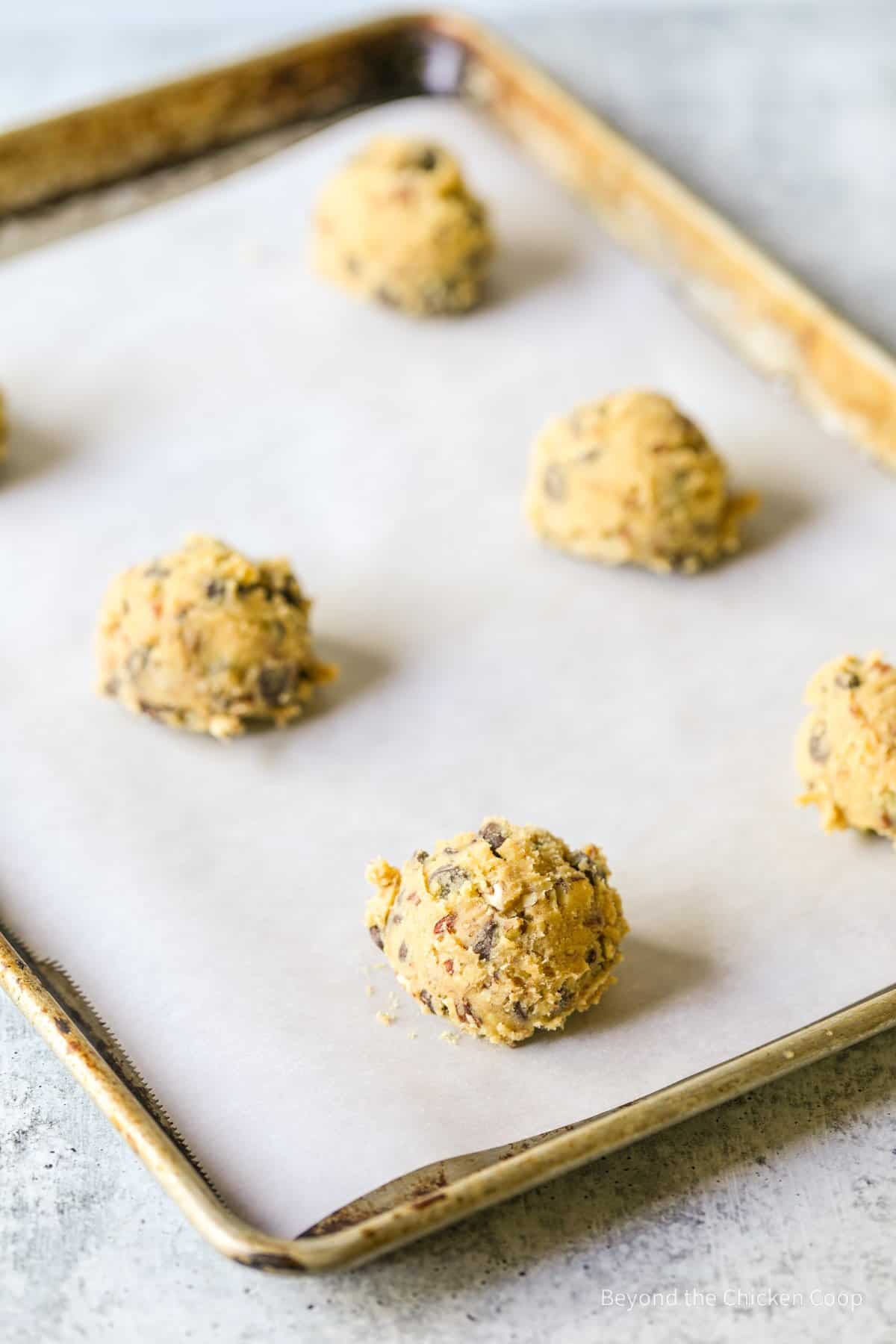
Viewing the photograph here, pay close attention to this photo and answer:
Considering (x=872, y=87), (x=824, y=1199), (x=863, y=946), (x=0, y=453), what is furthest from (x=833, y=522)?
(x=872, y=87)

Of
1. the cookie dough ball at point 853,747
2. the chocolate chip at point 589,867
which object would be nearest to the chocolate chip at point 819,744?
the cookie dough ball at point 853,747

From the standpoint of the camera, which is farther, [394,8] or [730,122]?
[730,122]

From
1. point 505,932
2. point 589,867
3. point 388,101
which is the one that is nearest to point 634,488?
point 589,867

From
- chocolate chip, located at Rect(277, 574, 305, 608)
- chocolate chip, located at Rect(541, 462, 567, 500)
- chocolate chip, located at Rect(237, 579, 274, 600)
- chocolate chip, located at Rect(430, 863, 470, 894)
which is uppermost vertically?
chocolate chip, located at Rect(237, 579, 274, 600)

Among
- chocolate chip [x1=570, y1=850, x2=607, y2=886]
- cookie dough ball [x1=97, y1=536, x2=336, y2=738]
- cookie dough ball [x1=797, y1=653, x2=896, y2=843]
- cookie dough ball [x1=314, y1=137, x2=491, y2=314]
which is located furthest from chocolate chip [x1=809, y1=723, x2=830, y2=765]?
cookie dough ball [x1=314, y1=137, x2=491, y2=314]

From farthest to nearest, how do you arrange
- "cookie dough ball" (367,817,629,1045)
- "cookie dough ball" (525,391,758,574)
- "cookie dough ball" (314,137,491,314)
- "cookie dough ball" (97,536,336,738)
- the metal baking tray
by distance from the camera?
"cookie dough ball" (314,137,491,314), the metal baking tray, "cookie dough ball" (525,391,758,574), "cookie dough ball" (97,536,336,738), "cookie dough ball" (367,817,629,1045)

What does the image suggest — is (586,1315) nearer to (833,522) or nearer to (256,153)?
(833,522)

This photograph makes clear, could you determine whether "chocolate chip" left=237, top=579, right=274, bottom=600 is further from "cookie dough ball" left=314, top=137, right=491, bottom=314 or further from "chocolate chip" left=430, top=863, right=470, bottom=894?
"cookie dough ball" left=314, top=137, right=491, bottom=314
